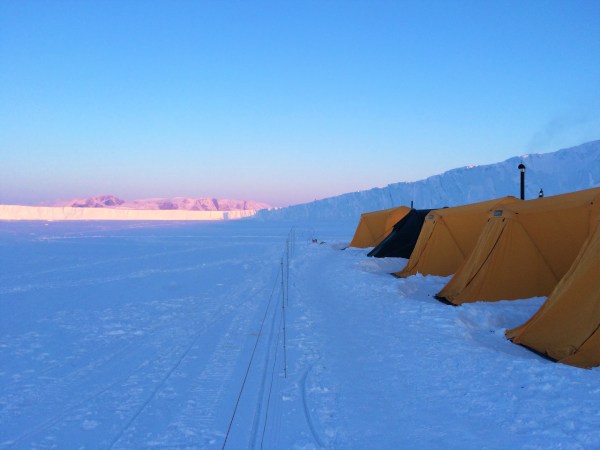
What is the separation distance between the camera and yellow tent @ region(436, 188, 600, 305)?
8.41 m

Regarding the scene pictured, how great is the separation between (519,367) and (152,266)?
1579 centimetres

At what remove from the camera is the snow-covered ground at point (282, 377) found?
156 inches

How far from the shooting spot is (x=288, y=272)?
15.7 meters

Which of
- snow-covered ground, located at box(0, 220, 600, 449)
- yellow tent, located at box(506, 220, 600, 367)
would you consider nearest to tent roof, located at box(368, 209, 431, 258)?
snow-covered ground, located at box(0, 220, 600, 449)

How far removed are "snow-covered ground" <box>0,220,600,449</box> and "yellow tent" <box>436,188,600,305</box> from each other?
1.59 ft

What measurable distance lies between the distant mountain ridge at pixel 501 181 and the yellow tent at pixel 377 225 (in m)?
54.2

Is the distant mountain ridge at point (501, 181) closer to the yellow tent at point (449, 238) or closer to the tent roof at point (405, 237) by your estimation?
the tent roof at point (405, 237)

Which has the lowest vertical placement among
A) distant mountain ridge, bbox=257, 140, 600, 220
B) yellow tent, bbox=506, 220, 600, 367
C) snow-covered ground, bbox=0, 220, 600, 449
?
snow-covered ground, bbox=0, 220, 600, 449

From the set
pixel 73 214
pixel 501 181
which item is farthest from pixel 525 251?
pixel 73 214

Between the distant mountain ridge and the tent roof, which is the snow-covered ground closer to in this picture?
the tent roof

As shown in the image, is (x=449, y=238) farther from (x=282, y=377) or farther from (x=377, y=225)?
(x=377, y=225)

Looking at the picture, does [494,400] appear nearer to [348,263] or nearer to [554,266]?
[554,266]

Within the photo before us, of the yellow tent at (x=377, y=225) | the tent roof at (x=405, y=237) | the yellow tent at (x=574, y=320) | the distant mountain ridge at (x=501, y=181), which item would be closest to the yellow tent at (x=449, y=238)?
the tent roof at (x=405, y=237)

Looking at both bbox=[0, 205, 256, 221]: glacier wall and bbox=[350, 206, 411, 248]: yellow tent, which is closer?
bbox=[350, 206, 411, 248]: yellow tent
